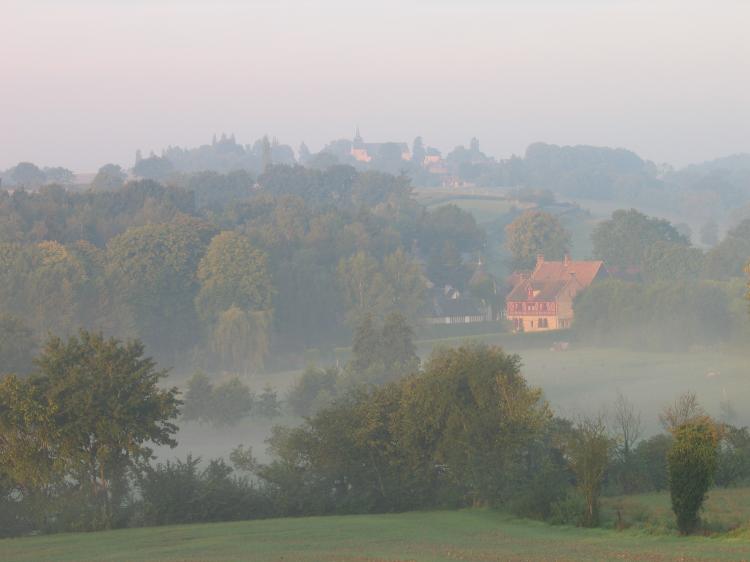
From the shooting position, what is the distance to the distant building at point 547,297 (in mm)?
116875

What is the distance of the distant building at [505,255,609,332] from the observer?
116875 mm

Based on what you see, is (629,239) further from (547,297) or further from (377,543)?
(377,543)

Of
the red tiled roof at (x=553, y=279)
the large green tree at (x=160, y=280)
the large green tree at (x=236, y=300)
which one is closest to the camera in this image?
the large green tree at (x=236, y=300)

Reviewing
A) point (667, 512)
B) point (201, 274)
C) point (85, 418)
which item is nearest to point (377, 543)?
point (667, 512)

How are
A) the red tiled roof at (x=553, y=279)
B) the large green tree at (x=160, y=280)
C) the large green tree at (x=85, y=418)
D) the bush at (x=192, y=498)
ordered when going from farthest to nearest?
the red tiled roof at (x=553, y=279) → the large green tree at (x=160, y=280) → the large green tree at (x=85, y=418) → the bush at (x=192, y=498)

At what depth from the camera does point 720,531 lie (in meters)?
28.7

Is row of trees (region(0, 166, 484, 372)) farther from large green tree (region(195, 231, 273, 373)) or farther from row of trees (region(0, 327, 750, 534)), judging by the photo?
row of trees (region(0, 327, 750, 534))

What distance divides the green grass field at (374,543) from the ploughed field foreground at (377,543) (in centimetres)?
2

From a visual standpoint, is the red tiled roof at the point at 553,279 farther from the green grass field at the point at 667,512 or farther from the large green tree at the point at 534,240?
the green grass field at the point at 667,512

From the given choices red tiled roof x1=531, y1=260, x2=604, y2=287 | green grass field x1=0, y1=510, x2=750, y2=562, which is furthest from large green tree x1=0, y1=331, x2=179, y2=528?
red tiled roof x1=531, y1=260, x2=604, y2=287

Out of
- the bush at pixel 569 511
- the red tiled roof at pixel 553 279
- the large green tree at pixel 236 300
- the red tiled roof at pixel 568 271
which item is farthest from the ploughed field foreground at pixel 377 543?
the red tiled roof at pixel 568 271

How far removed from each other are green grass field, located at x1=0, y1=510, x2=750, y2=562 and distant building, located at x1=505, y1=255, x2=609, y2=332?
80.9 meters

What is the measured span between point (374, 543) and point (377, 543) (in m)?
0.07

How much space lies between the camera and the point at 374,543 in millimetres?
29062
